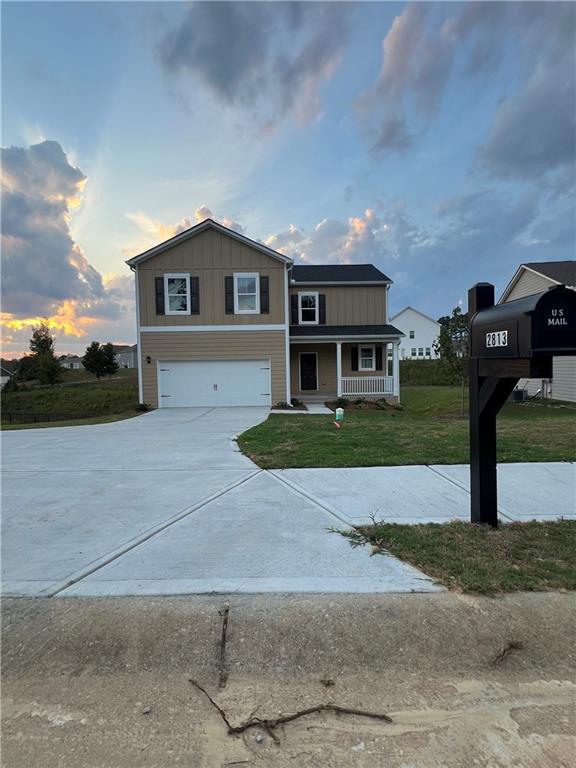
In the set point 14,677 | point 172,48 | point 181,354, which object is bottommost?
point 14,677

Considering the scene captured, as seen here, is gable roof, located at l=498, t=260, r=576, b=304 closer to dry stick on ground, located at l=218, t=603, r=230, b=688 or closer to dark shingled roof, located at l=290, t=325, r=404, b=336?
dark shingled roof, located at l=290, t=325, r=404, b=336

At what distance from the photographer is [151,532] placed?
399 centimetres

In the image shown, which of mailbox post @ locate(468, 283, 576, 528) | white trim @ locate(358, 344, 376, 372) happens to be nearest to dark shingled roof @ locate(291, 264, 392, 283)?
white trim @ locate(358, 344, 376, 372)

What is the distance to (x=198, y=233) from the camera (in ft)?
54.7

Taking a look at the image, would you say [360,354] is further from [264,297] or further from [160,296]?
[160,296]

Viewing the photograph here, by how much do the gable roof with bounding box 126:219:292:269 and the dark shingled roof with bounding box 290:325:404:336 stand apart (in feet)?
10.6

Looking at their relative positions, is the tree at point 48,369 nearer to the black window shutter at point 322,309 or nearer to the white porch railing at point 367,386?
the black window shutter at point 322,309

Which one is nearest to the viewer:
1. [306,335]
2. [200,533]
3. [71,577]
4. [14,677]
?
[14,677]

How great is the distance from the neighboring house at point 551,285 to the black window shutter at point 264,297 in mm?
11079

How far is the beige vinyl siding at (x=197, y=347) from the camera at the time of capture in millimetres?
16734

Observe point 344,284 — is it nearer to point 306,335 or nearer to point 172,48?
point 306,335

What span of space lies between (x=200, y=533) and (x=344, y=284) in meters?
17.1

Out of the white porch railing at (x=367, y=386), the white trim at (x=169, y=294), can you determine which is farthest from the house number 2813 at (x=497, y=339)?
the white porch railing at (x=367, y=386)

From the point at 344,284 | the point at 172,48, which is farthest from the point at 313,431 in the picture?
the point at 344,284
